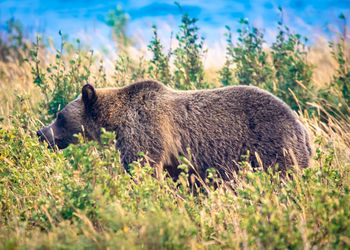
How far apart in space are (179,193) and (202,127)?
3.13 feet

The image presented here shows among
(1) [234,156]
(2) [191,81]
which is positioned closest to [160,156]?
(1) [234,156]

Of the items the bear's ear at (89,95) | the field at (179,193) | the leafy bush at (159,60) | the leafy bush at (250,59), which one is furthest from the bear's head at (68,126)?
the leafy bush at (250,59)

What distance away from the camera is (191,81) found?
723cm

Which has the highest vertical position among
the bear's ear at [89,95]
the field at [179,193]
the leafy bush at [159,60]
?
the leafy bush at [159,60]

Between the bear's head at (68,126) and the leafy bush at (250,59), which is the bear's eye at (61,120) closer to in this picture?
the bear's head at (68,126)

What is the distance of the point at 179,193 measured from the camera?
4176 mm

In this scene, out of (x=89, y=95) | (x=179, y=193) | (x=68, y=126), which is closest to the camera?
(x=179, y=193)

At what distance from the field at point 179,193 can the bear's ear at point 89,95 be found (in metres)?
0.75

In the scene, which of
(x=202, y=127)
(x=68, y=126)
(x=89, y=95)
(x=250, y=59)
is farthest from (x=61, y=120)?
(x=250, y=59)

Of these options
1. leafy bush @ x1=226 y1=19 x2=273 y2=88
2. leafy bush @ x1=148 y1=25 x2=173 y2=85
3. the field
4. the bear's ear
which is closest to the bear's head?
the bear's ear

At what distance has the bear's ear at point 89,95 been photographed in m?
4.79

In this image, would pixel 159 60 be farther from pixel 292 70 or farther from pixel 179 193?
pixel 179 193

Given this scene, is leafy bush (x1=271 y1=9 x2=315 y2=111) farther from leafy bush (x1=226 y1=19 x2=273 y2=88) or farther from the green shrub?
the green shrub

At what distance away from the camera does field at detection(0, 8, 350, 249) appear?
2.61 metres
